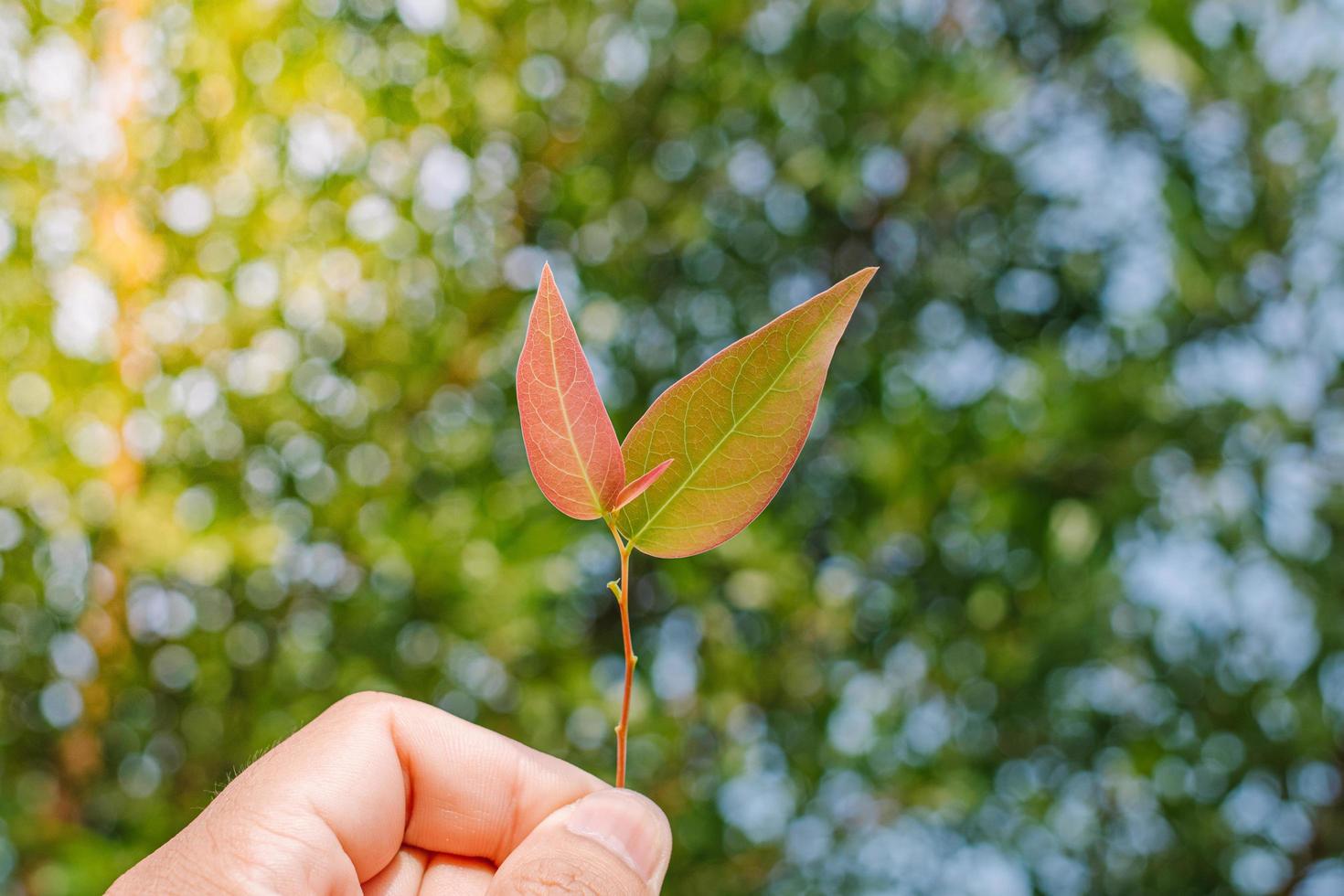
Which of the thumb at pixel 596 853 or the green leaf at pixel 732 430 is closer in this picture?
the green leaf at pixel 732 430

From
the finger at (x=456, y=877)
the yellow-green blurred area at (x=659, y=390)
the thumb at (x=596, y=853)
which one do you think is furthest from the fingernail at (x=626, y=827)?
the yellow-green blurred area at (x=659, y=390)

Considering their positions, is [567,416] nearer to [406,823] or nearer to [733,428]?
[733,428]

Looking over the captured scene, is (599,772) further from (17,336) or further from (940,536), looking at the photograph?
(17,336)

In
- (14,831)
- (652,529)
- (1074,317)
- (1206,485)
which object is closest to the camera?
(652,529)

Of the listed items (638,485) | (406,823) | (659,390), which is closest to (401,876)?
(406,823)

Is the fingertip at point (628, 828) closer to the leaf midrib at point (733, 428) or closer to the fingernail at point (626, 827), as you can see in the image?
the fingernail at point (626, 827)

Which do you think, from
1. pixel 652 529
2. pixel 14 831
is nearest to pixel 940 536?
pixel 652 529
